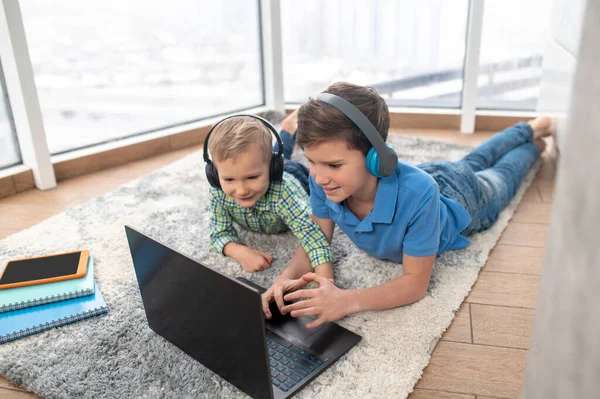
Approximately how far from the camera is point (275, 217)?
1.37 m

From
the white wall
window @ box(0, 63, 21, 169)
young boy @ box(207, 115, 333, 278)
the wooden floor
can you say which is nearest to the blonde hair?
young boy @ box(207, 115, 333, 278)

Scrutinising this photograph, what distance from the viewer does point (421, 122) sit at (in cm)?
248

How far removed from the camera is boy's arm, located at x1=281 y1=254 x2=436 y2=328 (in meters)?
0.99

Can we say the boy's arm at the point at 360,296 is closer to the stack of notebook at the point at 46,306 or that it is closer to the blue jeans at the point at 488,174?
the blue jeans at the point at 488,174

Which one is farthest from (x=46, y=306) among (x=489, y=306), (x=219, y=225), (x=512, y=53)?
(x=512, y=53)

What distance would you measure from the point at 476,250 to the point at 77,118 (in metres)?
1.59

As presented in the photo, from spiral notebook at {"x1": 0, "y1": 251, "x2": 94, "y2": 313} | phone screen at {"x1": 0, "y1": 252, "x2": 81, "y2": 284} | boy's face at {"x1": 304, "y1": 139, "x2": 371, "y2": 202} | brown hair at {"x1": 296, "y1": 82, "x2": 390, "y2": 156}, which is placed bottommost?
spiral notebook at {"x1": 0, "y1": 251, "x2": 94, "y2": 313}

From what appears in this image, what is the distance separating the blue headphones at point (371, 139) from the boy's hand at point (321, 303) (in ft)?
0.79

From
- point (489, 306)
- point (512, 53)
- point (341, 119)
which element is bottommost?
point (489, 306)

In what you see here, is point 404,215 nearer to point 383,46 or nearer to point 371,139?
point 371,139

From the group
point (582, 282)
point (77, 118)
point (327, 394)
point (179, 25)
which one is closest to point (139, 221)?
point (77, 118)

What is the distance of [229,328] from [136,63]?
66.0 inches

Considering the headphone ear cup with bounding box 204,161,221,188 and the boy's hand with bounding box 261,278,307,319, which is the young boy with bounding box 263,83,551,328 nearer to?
the boy's hand with bounding box 261,278,307,319

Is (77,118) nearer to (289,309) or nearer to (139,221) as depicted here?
(139,221)
